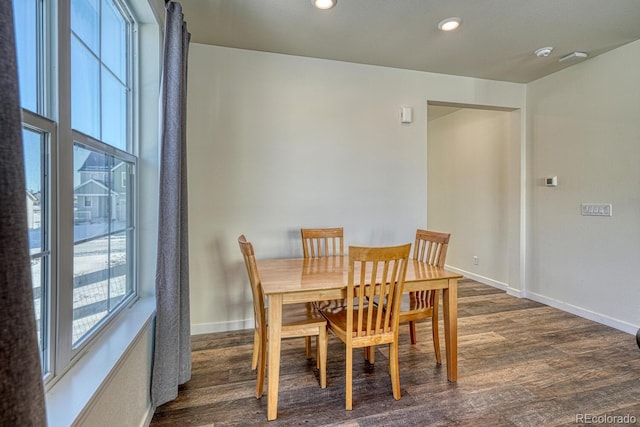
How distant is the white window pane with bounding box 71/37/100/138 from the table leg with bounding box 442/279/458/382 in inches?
86.3

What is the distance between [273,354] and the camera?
1832mm

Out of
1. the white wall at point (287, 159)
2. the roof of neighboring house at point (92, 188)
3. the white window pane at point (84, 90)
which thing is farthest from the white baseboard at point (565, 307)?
the white window pane at point (84, 90)

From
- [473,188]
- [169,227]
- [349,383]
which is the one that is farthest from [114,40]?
[473,188]

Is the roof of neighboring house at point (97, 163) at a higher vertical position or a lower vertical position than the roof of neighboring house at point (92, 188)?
higher

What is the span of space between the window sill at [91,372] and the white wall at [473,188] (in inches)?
166

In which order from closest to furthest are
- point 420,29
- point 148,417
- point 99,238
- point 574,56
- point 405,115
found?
point 99,238 → point 148,417 → point 420,29 → point 574,56 → point 405,115

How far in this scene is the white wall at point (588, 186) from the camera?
9.65ft

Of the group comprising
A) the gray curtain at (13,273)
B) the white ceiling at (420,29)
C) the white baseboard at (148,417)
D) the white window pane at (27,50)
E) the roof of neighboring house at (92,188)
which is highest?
the white ceiling at (420,29)

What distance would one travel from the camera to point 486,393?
6.70ft

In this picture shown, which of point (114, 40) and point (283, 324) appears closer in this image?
point (114, 40)

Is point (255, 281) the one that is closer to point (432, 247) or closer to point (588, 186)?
point (432, 247)

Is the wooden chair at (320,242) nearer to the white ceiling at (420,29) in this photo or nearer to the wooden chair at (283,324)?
the wooden chair at (283,324)

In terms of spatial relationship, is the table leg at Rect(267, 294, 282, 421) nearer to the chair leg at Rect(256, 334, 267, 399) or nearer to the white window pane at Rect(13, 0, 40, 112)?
the chair leg at Rect(256, 334, 267, 399)

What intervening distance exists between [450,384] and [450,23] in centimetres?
267
